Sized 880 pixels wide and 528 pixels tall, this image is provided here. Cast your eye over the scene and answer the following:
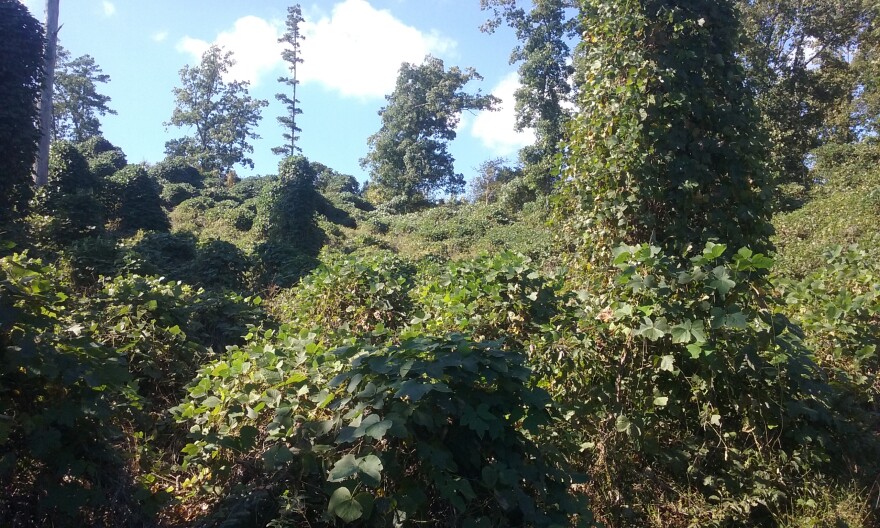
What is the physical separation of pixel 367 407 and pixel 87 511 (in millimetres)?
1468

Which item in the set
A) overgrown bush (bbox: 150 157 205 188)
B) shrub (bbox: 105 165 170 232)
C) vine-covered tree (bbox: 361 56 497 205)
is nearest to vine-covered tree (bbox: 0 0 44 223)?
shrub (bbox: 105 165 170 232)

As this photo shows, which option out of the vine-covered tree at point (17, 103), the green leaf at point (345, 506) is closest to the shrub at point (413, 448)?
the green leaf at point (345, 506)

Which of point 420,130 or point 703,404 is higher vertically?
point 420,130

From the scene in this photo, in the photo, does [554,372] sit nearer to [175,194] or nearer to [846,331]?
[846,331]

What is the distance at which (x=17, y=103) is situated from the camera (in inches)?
418

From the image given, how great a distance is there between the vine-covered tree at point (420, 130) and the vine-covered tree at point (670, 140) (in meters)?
26.5

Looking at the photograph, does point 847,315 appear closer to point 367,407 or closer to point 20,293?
point 367,407

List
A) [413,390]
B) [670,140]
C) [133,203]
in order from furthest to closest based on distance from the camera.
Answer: [133,203] < [670,140] < [413,390]

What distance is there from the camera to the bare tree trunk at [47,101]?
40.9 feet

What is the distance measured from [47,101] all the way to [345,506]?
48.9ft

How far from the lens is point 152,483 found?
10.2 feet

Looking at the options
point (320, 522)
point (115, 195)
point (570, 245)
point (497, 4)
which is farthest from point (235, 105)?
point (320, 522)

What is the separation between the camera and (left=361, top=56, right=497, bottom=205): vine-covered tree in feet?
104

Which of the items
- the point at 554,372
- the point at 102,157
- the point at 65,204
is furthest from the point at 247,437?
the point at 102,157
